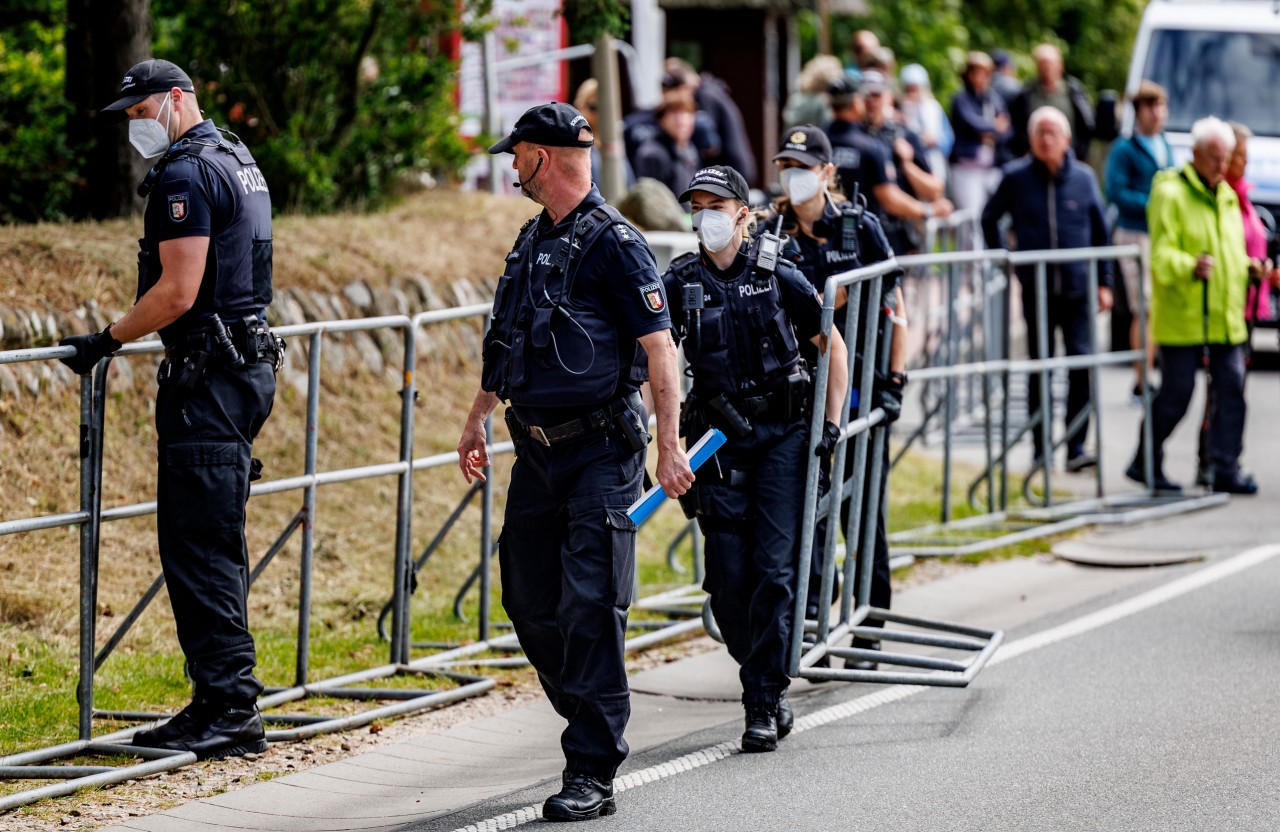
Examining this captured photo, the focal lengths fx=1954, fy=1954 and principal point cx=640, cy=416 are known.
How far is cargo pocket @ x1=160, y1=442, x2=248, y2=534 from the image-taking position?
20.6 ft

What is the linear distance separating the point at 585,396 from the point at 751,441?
1075mm

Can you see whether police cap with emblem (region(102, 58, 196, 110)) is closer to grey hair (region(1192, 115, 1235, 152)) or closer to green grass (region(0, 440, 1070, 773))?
green grass (region(0, 440, 1070, 773))

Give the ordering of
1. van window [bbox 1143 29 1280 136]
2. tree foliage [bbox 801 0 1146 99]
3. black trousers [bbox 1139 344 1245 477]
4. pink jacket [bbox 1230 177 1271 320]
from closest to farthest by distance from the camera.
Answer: black trousers [bbox 1139 344 1245 477]
pink jacket [bbox 1230 177 1271 320]
van window [bbox 1143 29 1280 136]
tree foliage [bbox 801 0 1146 99]

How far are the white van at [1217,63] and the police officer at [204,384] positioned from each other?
37.2 ft

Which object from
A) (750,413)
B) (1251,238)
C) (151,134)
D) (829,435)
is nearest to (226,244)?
(151,134)

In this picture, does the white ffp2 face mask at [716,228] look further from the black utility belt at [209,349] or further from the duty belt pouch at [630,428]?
the black utility belt at [209,349]

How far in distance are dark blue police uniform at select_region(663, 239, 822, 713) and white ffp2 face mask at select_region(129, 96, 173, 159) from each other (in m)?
1.74

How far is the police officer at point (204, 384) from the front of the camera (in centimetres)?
623

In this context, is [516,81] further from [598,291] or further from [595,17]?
[598,291]

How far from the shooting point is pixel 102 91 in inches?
409

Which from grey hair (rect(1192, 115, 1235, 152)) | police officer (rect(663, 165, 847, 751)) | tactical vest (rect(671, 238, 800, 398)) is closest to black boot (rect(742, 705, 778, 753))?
police officer (rect(663, 165, 847, 751))

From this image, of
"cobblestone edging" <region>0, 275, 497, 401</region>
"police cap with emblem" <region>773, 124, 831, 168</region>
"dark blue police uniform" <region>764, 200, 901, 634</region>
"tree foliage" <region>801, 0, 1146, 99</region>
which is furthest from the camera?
"tree foliage" <region>801, 0, 1146, 99</region>

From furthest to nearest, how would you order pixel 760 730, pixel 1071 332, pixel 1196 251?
pixel 1071 332
pixel 1196 251
pixel 760 730

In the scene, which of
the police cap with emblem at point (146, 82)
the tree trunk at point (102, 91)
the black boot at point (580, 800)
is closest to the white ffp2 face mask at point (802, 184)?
the police cap with emblem at point (146, 82)
